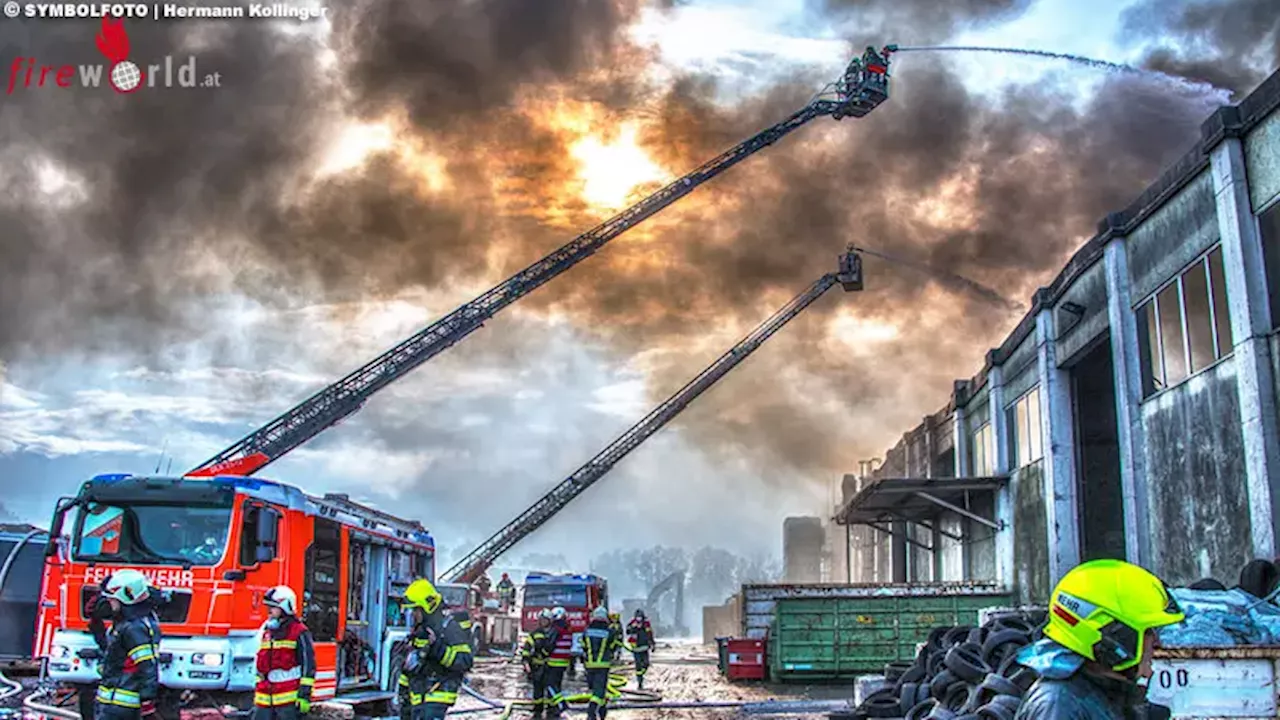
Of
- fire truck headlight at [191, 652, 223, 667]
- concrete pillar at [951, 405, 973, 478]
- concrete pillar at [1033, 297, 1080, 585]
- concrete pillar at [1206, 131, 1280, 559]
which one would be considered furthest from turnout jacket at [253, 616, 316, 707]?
concrete pillar at [951, 405, 973, 478]

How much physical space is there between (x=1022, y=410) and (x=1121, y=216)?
24.4 feet

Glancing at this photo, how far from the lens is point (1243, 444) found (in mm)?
13047

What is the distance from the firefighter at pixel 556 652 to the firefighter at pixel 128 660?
5852 mm

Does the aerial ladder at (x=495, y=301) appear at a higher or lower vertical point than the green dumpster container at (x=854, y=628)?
higher

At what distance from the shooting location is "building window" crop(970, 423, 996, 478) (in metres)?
25.9

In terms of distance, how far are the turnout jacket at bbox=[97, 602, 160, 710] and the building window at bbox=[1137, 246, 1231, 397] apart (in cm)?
1292

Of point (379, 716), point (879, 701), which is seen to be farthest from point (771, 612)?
point (879, 701)

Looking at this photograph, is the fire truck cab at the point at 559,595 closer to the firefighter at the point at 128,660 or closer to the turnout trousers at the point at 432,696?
the turnout trousers at the point at 432,696

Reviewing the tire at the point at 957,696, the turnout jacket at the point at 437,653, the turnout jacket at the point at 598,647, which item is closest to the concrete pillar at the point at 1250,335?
the tire at the point at 957,696

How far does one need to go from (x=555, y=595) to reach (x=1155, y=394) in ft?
53.8

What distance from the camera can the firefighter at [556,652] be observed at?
12836mm

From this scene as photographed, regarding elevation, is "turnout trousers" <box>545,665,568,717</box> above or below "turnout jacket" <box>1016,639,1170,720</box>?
below

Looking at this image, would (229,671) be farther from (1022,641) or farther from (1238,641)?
(1238,641)

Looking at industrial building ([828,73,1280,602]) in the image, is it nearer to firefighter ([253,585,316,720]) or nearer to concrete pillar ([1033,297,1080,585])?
concrete pillar ([1033,297,1080,585])
